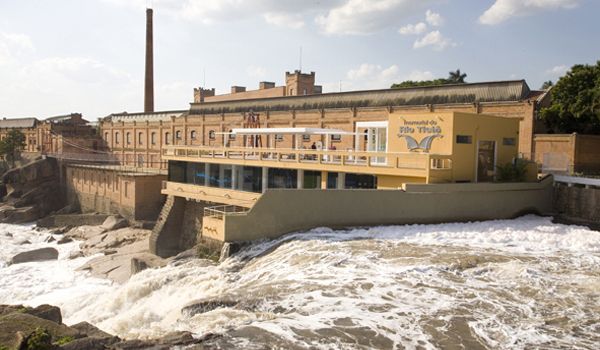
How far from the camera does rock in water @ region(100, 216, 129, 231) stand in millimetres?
35469

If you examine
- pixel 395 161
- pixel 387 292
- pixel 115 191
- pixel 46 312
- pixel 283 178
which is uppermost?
pixel 395 161

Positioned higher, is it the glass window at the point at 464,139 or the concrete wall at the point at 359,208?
the glass window at the point at 464,139

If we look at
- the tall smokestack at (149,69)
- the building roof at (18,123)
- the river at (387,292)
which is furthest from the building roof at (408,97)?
the building roof at (18,123)

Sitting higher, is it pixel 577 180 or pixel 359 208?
pixel 577 180

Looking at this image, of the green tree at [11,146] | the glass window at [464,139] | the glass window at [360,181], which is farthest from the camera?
the green tree at [11,146]

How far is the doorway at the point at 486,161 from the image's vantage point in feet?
69.9

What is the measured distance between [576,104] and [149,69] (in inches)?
1901

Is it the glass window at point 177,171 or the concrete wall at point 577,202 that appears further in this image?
the glass window at point 177,171

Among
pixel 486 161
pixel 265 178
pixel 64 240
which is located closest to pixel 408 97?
pixel 486 161

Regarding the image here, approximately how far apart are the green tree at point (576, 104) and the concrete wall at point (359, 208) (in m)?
10.2

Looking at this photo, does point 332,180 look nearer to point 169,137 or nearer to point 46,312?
point 46,312

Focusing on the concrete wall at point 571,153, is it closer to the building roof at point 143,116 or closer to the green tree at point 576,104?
the green tree at point 576,104

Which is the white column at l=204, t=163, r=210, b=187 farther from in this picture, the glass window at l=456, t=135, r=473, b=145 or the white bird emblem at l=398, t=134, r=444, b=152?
the glass window at l=456, t=135, r=473, b=145

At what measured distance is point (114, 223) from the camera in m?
35.9
